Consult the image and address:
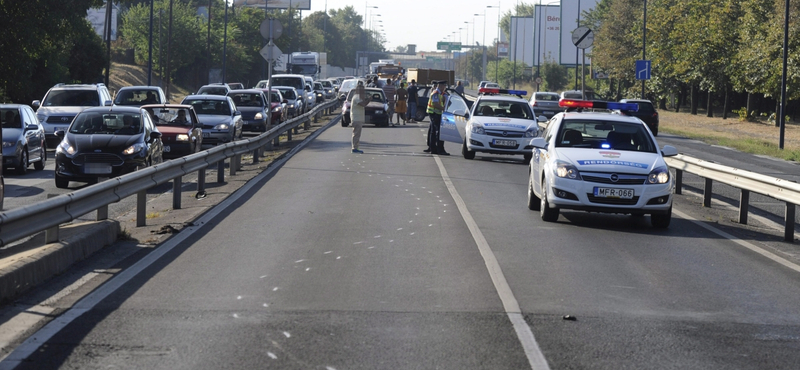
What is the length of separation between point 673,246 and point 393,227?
3.22m

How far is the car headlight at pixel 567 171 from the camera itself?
1256 cm

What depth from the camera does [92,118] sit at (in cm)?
1841

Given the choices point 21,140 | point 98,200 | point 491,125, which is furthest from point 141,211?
point 491,125

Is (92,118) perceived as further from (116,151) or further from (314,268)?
(314,268)

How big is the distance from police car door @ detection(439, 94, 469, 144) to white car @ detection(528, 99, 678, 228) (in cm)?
999

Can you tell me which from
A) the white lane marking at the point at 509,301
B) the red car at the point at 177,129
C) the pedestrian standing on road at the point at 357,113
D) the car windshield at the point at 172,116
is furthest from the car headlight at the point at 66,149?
the pedestrian standing on road at the point at 357,113

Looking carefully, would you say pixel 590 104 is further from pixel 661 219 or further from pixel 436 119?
pixel 436 119

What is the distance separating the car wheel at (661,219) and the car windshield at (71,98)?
19.5m

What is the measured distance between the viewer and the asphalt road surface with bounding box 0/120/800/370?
6.17 metres

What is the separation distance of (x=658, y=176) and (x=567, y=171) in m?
1.11

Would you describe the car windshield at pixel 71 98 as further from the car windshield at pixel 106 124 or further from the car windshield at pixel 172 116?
the car windshield at pixel 106 124

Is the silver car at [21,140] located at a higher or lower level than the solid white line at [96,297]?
higher

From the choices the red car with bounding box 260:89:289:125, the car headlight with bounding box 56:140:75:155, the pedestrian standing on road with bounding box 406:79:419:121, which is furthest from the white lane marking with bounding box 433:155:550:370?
the pedestrian standing on road with bounding box 406:79:419:121

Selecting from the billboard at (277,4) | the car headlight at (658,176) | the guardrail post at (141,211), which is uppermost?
the billboard at (277,4)
